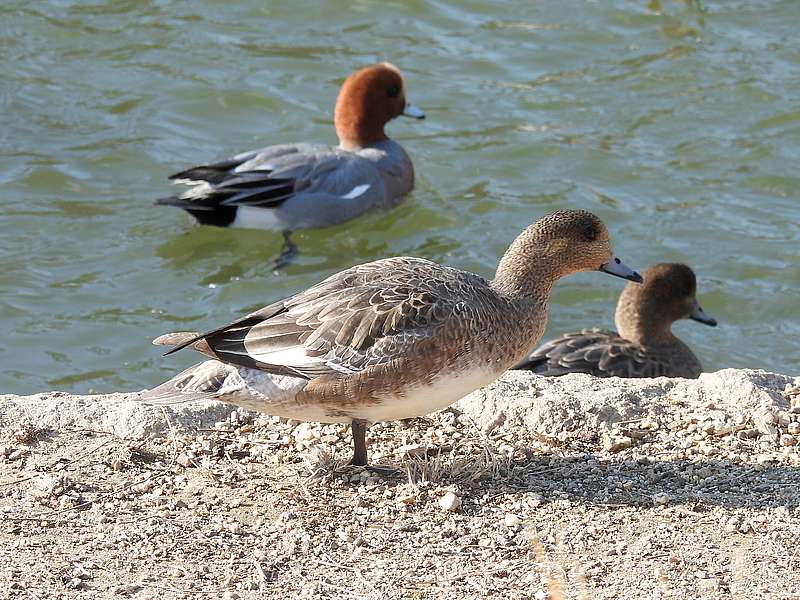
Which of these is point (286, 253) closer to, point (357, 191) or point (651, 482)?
point (357, 191)

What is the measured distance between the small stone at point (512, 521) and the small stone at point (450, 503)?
0.55 ft

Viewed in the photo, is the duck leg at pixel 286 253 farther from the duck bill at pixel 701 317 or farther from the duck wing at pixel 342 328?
the duck wing at pixel 342 328

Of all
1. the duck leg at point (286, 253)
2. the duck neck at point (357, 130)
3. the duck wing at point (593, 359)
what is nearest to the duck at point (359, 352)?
the duck wing at point (593, 359)

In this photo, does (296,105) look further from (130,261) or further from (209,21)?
(130,261)

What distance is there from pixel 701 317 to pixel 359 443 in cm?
375

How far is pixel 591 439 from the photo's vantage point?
14.9ft

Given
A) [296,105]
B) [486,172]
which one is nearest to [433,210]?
[486,172]

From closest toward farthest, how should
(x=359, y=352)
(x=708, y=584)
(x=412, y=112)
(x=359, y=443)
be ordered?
(x=708, y=584) < (x=359, y=352) < (x=359, y=443) < (x=412, y=112)

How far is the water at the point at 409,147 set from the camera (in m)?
7.88

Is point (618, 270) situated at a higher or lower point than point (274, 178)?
higher

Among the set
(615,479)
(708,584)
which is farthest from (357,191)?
(708,584)

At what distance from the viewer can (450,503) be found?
403cm

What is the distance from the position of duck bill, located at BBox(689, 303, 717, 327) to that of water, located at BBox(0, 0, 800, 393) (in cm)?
25

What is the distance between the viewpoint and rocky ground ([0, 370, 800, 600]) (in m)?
3.63
